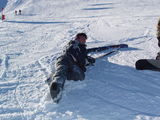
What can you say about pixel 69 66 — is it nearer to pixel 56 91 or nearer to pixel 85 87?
pixel 85 87

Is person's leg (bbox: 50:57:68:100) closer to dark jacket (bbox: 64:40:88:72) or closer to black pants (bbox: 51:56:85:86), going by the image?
black pants (bbox: 51:56:85:86)

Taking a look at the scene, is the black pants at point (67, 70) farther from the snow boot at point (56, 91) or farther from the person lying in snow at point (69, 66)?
the snow boot at point (56, 91)

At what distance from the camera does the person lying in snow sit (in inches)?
184

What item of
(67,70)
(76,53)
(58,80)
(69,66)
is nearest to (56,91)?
(58,80)

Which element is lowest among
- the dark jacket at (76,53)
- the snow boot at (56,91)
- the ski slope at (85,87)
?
the ski slope at (85,87)

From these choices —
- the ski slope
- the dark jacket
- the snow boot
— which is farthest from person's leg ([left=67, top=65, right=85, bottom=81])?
the snow boot

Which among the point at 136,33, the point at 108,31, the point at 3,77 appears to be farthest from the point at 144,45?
the point at 3,77

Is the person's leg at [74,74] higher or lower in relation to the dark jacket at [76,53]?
lower

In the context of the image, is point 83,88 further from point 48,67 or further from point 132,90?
point 48,67

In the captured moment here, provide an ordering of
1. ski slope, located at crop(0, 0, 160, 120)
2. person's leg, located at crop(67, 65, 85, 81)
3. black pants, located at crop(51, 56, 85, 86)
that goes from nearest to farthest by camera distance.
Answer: ski slope, located at crop(0, 0, 160, 120) < black pants, located at crop(51, 56, 85, 86) < person's leg, located at crop(67, 65, 85, 81)

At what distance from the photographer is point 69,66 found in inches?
217

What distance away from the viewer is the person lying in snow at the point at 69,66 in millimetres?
4677

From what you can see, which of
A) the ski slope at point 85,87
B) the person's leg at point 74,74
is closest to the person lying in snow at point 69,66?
the person's leg at point 74,74

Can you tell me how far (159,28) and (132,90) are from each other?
243cm
